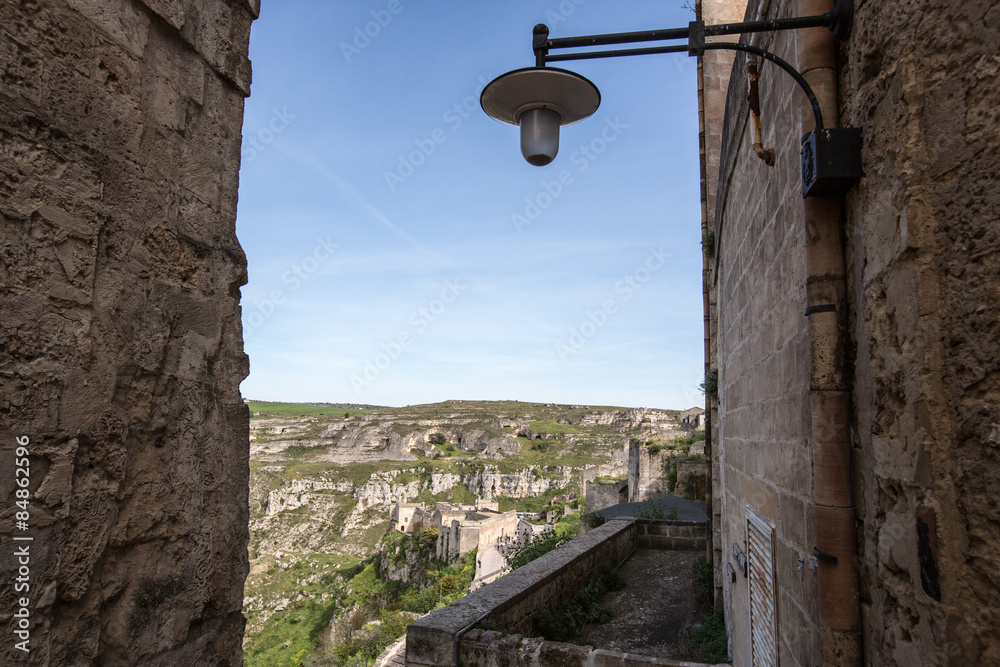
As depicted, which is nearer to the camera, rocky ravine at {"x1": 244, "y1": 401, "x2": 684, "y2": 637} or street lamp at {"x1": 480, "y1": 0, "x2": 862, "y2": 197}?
street lamp at {"x1": 480, "y1": 0, "x2": 862, "y2": 197}

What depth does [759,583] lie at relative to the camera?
3.26 meters

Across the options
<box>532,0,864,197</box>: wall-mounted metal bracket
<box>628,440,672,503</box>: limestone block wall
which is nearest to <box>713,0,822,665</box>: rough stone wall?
<box>532,0,864,197</box>: wall-mounted metal bracket

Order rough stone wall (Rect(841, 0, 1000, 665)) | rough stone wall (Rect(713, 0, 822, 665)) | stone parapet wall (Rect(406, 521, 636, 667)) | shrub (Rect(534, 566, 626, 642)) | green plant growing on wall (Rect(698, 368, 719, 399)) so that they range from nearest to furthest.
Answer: rough stone wall (Rect(841, 0, 1000, 665)) → rough stone wall (Rect(713, 0, 822, 665)) → stone parapet wall (Rect(406, 521, 636, 667)) → shrub (Rect(534, 566, 626, 642)) → green plant growing on wall (Rect(698, 368, 719, 399))

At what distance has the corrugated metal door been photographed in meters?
2.88

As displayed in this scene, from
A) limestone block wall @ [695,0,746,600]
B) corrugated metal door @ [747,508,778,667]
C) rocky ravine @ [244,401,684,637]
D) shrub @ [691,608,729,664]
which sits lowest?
rocky ravine @ [244,401,684,637]

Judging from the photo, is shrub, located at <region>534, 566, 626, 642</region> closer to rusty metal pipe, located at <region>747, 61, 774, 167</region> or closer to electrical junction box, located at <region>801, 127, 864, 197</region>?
rusty metal pipe, located at <region>747, 61, 774, 167</region>

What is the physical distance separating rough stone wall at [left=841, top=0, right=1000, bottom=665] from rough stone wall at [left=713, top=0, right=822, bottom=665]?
47cm

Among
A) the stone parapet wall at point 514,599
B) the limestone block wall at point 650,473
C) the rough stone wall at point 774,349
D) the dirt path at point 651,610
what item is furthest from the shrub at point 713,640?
the limestone block wall at point 650,473

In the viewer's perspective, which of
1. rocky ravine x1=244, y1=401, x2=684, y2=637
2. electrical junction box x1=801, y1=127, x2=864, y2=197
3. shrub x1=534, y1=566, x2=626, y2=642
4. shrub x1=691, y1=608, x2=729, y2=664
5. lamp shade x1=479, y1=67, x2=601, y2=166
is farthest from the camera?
rocky ravine x1=244, y1=401, x2=684, y2=637

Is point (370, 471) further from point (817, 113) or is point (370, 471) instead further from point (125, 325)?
point (817, 113)

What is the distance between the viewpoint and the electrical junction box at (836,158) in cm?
184

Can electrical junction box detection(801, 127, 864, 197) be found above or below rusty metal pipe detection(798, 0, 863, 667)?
above

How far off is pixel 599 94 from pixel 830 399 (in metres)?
1.51

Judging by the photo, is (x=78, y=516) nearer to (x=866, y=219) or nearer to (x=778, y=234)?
(x=866, y=219)
